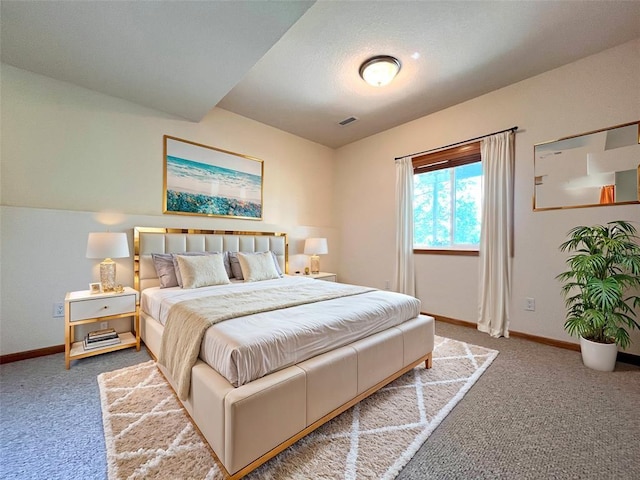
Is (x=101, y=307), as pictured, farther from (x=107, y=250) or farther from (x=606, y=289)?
(x=606, y=289)

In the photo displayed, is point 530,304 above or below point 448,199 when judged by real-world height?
below

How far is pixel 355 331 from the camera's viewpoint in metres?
1.73

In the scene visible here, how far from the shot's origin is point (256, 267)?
3129 millimetres

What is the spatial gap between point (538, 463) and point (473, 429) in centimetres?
29

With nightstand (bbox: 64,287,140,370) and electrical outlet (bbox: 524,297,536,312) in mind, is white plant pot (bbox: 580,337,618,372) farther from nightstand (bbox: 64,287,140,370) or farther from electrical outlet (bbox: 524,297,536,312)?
nightstand (bbox: 64,287,140,370)

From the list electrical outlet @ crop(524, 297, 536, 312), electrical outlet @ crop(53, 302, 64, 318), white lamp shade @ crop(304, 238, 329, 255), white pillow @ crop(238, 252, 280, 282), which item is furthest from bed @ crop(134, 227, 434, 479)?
white lamp shade @ crop(304, 238, 329, 255)

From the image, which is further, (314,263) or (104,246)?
(314,263)

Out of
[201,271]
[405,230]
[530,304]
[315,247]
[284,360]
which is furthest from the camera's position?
[315,247]

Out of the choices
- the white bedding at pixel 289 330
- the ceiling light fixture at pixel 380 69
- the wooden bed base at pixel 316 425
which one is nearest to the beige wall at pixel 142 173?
the white bedding at pixel 289 330

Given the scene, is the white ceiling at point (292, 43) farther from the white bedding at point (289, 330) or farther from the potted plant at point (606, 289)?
the white bedding at point (289, 330)

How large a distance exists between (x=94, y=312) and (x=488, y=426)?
3.08 metres

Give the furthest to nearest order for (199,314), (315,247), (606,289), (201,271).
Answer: (315,247) → (201,271) → (606,289) → (199,314)

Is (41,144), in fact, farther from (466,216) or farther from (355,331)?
(466,216)

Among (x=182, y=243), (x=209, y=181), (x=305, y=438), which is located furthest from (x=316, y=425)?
(x=209, y=181)
